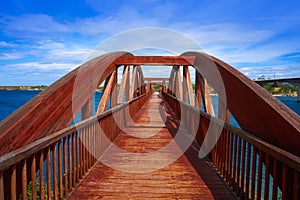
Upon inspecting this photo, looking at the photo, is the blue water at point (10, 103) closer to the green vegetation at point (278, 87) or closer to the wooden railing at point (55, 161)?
the wooden railing at point (55, 161)

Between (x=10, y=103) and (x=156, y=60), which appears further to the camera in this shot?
(x=10, y=103)

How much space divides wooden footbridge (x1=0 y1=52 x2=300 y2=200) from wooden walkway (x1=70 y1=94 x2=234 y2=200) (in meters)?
0.01

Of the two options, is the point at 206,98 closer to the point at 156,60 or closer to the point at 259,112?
the point at 156,60

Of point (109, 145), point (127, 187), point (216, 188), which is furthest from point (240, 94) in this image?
point (109, 145)

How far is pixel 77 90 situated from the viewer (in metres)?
4.37

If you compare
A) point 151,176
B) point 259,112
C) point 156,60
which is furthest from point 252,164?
point 156,60

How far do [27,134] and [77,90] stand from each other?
1773 millimetres

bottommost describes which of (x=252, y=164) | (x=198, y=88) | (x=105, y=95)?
(x=252, y=164)

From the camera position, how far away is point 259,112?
115 inches

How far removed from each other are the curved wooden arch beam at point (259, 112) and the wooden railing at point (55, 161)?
2.26m

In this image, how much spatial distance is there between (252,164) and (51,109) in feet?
8.54

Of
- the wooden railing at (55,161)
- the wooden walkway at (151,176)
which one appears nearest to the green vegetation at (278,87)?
the wooden walkway at (151,176)

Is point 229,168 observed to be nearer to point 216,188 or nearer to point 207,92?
point 216,188

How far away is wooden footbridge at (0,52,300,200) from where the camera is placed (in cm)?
227
